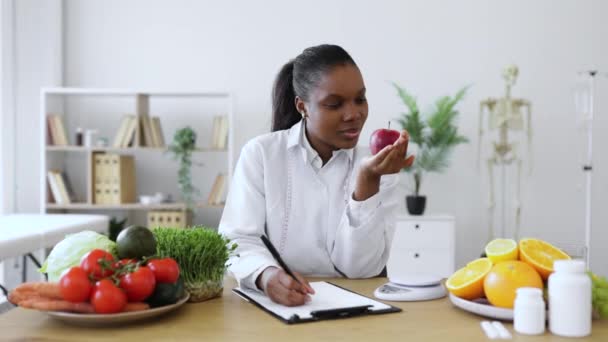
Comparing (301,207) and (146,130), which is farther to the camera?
(146,130)

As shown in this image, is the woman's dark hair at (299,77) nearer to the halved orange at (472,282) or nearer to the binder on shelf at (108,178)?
the halved orange at (472,282)

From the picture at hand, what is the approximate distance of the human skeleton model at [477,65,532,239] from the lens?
14.4 ft

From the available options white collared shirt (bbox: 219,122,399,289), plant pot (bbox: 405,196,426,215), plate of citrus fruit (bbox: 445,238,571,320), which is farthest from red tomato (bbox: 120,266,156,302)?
plant pot (bbox: 405,196,426,215)

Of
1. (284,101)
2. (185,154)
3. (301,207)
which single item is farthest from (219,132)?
(301,207)

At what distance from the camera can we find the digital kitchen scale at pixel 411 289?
1.41 m

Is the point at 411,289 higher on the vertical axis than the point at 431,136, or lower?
lower

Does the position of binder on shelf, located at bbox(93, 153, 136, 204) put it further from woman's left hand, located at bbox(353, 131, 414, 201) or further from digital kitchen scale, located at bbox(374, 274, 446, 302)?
digital kitchen scale, located at bbox(374, 274, 446, 302)

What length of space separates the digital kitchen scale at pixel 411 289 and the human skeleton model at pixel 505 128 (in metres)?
3.19

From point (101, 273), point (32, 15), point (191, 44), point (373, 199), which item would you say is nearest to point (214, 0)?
point (191, 44)

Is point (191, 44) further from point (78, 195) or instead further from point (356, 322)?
point (356, 322)

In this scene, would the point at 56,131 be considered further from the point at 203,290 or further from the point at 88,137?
the point at 203,290

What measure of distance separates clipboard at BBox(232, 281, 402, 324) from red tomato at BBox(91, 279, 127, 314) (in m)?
0.32

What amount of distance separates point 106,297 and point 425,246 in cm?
336

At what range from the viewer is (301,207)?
1870 millimetres
